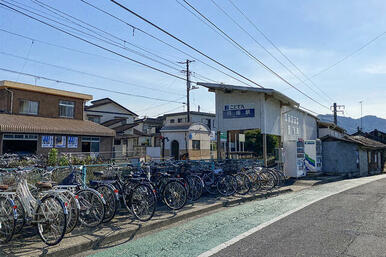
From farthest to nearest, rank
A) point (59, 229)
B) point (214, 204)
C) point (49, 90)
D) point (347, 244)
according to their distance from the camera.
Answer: point (49, 90), point (214, 204), point (347, 244), point (59, 229)

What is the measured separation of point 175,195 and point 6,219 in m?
3.54

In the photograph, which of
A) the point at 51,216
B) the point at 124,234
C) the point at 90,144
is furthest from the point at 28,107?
the point at 124,234

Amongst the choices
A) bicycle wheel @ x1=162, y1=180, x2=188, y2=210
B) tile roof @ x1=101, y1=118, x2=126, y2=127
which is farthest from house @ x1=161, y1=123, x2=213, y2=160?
bicycle wheel @ x1=162, y1=180, x2=188, y2=210

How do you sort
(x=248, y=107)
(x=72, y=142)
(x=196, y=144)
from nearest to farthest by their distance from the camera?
(x=248, y=107) → (x=72, y=142) → (x=196, y=144)

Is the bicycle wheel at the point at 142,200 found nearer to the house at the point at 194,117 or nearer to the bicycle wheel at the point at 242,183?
the bicycle wheel at the point at 242,183

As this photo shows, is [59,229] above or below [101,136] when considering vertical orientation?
below

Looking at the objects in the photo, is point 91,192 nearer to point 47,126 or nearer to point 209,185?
point 209,185

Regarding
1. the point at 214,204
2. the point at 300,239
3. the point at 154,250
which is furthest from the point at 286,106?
the point at 154,250

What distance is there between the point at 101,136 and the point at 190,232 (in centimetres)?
2004

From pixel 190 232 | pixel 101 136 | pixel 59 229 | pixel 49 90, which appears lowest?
pixel 190 232

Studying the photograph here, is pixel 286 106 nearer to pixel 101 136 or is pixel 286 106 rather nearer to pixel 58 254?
pixel 101 136

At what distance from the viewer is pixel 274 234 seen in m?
5.29

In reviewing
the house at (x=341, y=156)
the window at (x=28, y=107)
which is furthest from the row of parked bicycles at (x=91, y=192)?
the window at (x=28, y=107)

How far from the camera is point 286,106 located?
20.6 meters
